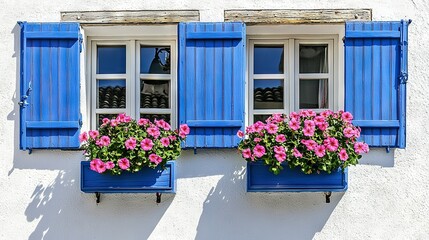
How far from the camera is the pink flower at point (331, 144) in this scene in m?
4.14

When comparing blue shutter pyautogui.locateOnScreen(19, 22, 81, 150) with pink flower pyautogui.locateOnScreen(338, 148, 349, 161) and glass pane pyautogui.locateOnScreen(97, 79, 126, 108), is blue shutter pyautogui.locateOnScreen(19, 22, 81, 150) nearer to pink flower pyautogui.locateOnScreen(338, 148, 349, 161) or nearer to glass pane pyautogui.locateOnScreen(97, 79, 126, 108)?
glass pane pyautogui.locateOnScreen(97, 79, 126, 108)

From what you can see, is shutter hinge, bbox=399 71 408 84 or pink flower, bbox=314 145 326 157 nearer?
pink flower, bbox=314 145 326 157

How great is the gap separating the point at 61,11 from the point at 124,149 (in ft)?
4.18

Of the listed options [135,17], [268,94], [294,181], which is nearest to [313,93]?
[268,94]

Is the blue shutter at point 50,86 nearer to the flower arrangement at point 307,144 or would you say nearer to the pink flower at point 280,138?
the flower arrangement at point 307,144

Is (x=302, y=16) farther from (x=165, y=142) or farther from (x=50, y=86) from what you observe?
(x=50, y=86)

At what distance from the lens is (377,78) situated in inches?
177

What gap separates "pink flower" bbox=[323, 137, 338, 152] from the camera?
414 centimetres

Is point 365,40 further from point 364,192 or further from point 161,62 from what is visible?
point 161,62

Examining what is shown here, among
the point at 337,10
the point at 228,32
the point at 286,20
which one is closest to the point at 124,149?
the point at 228,32

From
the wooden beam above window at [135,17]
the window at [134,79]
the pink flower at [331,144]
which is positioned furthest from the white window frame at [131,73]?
the pink flower at [331,144]

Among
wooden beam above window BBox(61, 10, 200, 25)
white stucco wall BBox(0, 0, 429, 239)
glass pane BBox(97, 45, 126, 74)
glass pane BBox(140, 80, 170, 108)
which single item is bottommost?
white stucco wall BBox(0, 0, 429, 239)

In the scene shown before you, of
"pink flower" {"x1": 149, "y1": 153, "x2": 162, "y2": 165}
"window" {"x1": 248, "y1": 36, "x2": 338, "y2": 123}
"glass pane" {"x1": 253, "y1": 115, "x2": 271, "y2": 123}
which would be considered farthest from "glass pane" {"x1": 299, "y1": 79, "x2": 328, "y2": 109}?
"pink flower" {"x1": 149, "y1": 153, "x2": 162, "y2": 165}

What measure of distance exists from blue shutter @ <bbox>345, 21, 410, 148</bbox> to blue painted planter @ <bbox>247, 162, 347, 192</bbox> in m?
0.44
